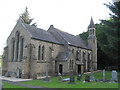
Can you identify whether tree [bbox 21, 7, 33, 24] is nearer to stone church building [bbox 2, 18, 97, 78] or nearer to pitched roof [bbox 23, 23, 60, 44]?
stone church building [bbox 2, 18, 97, 78]

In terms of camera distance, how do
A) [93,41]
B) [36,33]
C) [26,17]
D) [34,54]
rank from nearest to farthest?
[34,54], [36,33], [93,41], [26,17]

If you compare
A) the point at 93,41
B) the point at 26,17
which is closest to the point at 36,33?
the point at 93,41

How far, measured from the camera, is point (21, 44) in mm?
25984

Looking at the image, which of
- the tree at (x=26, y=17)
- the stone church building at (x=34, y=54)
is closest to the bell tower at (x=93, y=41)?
the stone church building at (x=34, y=54)

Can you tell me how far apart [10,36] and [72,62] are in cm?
1528

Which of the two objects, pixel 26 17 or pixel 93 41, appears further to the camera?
pixel 26 17

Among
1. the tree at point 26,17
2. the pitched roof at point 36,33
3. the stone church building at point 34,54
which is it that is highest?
the tree at point 26,17

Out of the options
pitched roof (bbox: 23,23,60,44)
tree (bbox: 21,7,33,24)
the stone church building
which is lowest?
the stone church building

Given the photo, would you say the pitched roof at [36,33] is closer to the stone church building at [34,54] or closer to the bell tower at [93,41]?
the stone church building at [34,54]

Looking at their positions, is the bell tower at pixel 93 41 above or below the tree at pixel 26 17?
below

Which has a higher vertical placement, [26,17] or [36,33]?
[26,17]

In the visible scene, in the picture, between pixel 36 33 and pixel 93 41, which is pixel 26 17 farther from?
pixel 36 33

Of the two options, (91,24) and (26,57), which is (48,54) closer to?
(26,57)

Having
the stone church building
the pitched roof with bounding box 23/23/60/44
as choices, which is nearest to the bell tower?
the stone church building
